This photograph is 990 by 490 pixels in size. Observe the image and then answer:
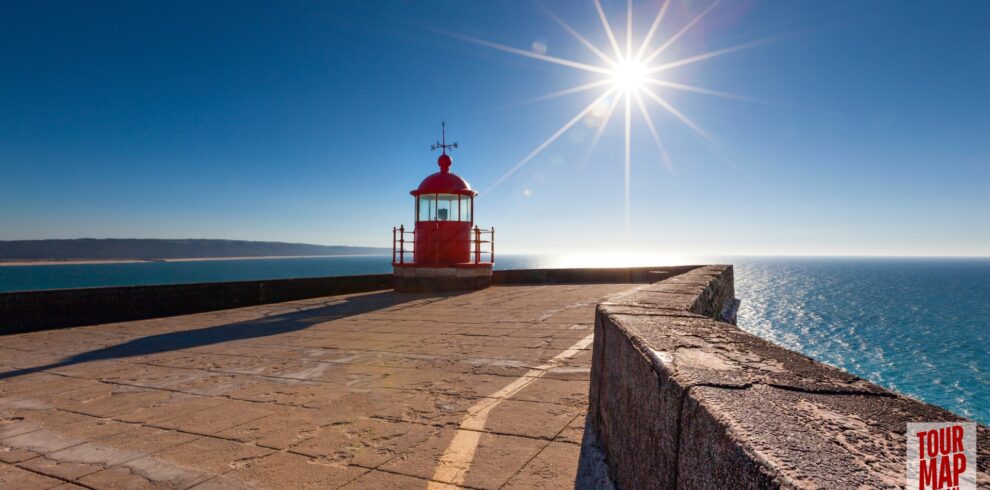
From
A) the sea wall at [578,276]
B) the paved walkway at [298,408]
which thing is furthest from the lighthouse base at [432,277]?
the paved walkway at [298,408]

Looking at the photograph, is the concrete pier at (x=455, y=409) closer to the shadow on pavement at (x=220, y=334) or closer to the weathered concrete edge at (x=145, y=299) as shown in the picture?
the shadow on pavement at (x=220, y=334)

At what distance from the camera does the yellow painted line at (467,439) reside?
241cm

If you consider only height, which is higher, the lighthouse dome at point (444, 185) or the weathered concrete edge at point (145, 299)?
the lighthouse dome at point (444, 185)

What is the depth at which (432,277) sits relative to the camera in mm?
12836

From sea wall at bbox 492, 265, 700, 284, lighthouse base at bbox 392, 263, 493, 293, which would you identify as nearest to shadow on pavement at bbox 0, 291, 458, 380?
lighthouse base at bbox 392, 263, 493, 293

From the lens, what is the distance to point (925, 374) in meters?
25.5

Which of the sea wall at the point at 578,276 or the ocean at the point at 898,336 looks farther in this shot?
the ocean at the point at 898,336

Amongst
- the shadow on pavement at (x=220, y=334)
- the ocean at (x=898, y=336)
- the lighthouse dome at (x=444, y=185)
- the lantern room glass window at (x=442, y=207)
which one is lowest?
the ocean at (x=898, y=336)

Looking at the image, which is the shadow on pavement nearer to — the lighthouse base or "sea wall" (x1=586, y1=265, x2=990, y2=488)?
the lighthouse base

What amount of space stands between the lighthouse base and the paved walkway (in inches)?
240

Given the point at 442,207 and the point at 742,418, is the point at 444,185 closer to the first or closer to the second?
the point at 442,207

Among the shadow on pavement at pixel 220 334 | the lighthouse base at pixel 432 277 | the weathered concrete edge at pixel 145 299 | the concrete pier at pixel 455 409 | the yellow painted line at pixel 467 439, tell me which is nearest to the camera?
the concrete pier at pixel 455 409

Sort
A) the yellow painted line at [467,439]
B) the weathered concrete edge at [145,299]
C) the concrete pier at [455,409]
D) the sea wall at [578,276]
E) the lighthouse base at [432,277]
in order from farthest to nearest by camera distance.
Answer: the sea wall at [578,276], the lighthouse base at [432,277], the weathered concrete edge at [145,299], the yellow painted line at [467,439], the concrete pier at [455,409]

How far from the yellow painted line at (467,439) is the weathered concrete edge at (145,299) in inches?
311
